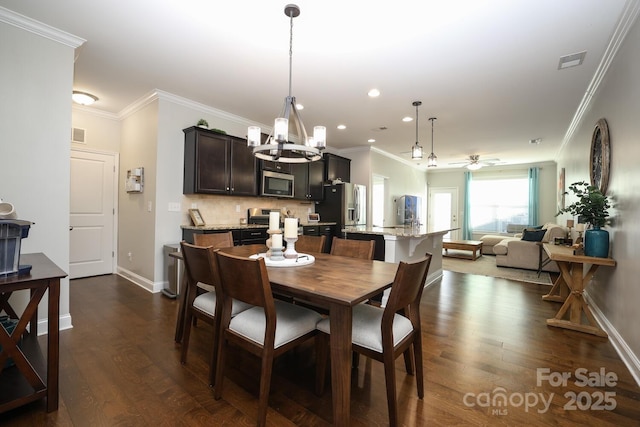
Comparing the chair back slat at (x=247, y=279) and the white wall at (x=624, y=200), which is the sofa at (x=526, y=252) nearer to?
the white wall at (x=624, y=200)

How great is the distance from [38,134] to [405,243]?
400cm

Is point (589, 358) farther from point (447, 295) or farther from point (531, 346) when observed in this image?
point (447, 295)

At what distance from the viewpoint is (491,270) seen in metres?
5.58

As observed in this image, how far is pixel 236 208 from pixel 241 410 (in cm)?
351

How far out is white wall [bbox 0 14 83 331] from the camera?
2.28 m

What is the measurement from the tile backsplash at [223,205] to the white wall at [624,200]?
14.8 feet

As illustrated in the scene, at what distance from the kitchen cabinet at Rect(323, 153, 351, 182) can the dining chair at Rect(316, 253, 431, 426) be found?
4.55m

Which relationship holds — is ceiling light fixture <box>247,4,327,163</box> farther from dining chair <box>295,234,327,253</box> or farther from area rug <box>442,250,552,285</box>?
area rug <box>442,250,552,285</box>

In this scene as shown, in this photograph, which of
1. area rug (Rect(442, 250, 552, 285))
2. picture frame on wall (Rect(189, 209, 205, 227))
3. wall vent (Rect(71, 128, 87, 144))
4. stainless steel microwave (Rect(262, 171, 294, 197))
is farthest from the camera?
area rug (Rect(442, 250, 552, 285))

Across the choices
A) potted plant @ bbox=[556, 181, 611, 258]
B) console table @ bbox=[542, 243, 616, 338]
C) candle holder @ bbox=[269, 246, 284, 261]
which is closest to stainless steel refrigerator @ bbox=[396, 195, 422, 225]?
console table @ bbox=[542, 243, 616, 338]

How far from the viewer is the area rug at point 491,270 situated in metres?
4.93

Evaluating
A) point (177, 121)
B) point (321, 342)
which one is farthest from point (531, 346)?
point (177, 121)

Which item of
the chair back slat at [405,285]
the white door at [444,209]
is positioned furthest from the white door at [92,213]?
the white door at [444,209]

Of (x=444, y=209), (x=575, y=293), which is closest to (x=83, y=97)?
(x=575, y=293)
